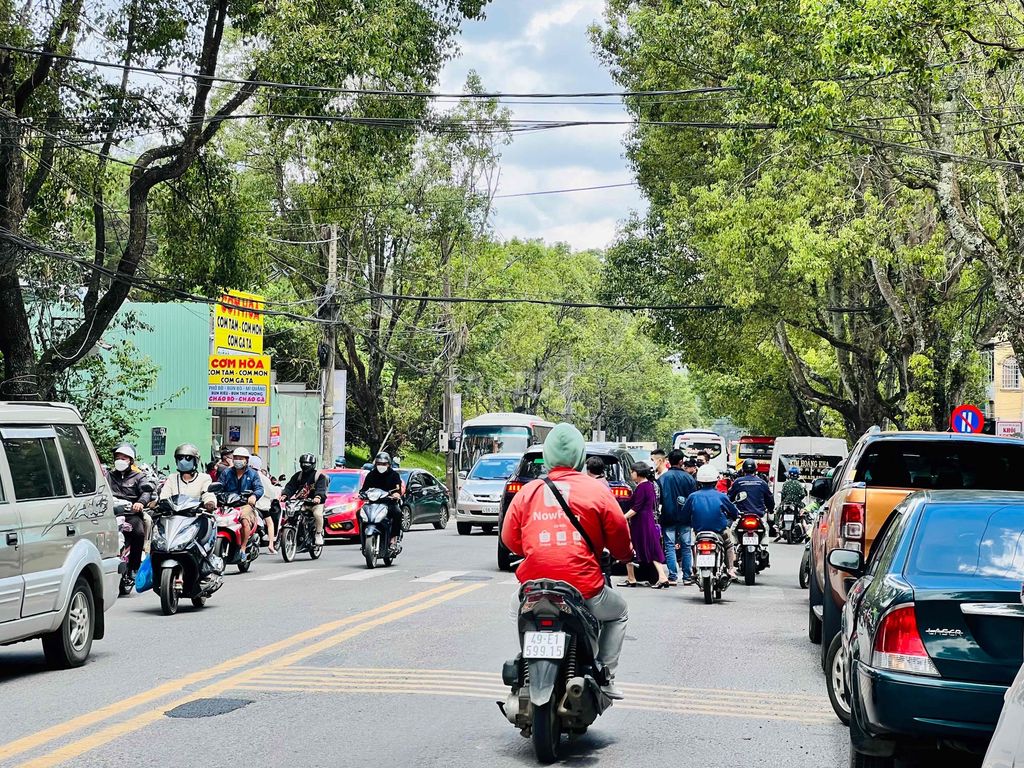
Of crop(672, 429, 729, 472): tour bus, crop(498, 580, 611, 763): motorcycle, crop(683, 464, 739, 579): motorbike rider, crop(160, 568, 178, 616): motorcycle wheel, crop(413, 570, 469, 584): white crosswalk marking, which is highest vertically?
crop(672, 429, 729, 472): tour bus

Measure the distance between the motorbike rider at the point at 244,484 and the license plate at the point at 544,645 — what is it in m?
13.1

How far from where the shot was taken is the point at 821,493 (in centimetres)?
1291

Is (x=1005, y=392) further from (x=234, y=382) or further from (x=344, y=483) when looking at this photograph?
(x=344, y=483)

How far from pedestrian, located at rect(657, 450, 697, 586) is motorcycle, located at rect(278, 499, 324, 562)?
22.4ft

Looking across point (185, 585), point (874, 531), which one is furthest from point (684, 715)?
point (185, 585)

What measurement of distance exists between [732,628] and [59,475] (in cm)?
665

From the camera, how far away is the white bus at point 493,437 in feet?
139

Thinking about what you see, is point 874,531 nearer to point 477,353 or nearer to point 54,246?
point 54,246

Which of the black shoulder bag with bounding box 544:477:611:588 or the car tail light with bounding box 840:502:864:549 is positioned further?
the car tail light with bounding box 840:502:864:549

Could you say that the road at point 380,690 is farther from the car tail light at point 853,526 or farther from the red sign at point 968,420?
the red sign at point 968,420

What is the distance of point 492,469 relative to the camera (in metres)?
31.3

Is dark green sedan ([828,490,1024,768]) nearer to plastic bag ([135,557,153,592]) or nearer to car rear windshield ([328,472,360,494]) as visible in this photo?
plastic bag ([135,557,153,592])

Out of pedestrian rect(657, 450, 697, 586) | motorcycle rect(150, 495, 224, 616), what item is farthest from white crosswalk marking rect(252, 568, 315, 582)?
pedestrian rect(657, 450, 697, 586)

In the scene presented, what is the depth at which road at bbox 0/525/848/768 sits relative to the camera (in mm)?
7293
